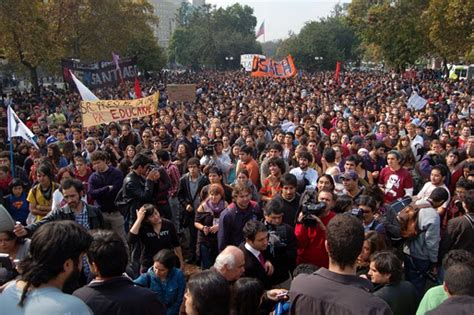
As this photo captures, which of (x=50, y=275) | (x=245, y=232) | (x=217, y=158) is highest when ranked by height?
(x=50, y=275)

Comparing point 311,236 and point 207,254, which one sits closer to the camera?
point 311,236

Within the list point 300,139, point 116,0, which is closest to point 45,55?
point 116,0

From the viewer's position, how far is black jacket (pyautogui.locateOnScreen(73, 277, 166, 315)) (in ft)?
A: 8.20

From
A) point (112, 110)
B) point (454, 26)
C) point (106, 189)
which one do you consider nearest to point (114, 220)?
point (106, 189)

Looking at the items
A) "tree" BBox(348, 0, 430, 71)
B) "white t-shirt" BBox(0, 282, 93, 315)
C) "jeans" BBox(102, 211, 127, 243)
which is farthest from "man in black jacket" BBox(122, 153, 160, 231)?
"tree" BBox(348, 0, 430, 71)

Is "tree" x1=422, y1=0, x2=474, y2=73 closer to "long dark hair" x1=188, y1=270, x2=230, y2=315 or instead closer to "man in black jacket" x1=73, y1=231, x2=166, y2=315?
"long dark hair" x1=188, y1=270, x2=230, y2=315

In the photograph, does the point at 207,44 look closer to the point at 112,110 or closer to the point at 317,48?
the point at 317,48

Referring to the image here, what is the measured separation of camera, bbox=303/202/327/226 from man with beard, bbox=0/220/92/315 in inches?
93.3

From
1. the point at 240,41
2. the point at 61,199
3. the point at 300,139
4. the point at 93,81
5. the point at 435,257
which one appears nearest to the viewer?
the point at 435,257

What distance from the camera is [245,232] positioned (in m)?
3.79

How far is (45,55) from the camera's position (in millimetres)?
25844

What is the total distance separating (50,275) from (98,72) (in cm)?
1436

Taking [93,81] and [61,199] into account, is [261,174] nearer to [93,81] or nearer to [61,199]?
[61,199]

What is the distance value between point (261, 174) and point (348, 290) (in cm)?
478
